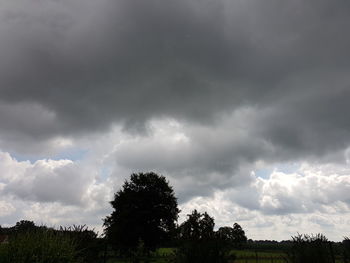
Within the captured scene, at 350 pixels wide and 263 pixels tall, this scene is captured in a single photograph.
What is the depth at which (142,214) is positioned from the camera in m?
50.2

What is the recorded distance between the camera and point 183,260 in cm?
1488

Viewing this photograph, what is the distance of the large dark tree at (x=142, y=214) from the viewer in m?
49.1

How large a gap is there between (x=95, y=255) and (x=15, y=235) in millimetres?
7957

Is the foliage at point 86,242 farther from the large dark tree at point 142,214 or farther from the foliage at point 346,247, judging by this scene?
the large dark tree at point 142,214

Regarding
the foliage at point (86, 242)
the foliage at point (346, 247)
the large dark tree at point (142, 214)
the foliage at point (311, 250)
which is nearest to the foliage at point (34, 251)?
the foliage at point (86, 242)

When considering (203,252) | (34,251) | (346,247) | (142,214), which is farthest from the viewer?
(142,214)

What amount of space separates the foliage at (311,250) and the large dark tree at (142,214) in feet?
108

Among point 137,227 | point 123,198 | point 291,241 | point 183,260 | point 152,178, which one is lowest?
point 183,260

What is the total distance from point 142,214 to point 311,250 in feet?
118

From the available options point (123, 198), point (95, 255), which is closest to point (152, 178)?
point (123, 198)

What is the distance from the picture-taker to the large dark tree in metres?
49.1

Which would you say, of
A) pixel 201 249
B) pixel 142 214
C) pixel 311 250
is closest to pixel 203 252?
pixel 201 249

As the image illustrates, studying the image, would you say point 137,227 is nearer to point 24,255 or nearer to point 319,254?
point 319,254

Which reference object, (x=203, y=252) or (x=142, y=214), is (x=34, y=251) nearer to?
(x=203, y=252)
